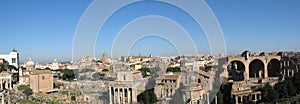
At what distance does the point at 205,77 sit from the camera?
821 cm

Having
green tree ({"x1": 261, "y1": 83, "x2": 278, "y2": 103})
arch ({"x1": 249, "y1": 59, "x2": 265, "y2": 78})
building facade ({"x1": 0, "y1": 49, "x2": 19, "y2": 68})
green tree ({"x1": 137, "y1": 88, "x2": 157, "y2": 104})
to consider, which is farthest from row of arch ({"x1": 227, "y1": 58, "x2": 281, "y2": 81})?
building facade ({"x1": 0, "y1": 49, "x2": 19, "y2": 68})

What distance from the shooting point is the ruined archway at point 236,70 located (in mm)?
12370

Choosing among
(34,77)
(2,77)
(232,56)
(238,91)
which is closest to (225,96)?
(238,91)

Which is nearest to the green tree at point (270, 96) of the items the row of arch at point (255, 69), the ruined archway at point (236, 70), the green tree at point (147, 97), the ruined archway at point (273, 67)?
the green tree at point (147, 97)

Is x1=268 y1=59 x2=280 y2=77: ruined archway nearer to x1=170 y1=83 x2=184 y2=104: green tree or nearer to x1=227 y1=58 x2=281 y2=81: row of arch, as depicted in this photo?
x1=227 y1=58 x2=281 y2=81: row of arch

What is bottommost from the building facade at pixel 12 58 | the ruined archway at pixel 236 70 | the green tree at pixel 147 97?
the green tree at pixel 147 97

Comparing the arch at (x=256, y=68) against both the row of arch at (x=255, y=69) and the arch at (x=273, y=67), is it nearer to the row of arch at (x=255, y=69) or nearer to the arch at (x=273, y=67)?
the row of arch at (x=255, y=69)

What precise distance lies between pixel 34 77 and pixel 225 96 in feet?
21.7

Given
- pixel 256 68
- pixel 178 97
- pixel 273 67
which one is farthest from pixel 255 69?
pixel 178 97

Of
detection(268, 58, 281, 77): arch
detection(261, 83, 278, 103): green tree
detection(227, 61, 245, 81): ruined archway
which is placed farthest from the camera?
detection(268, 58, 281, 77): arch

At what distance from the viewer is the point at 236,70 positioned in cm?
1302

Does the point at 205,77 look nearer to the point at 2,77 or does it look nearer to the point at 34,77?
the point at 34,77

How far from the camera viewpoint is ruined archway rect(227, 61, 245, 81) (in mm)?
12370

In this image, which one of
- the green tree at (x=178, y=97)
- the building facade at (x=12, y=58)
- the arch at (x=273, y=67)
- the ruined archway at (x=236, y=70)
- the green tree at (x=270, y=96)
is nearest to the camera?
the green tree at (x=178, y=97)
